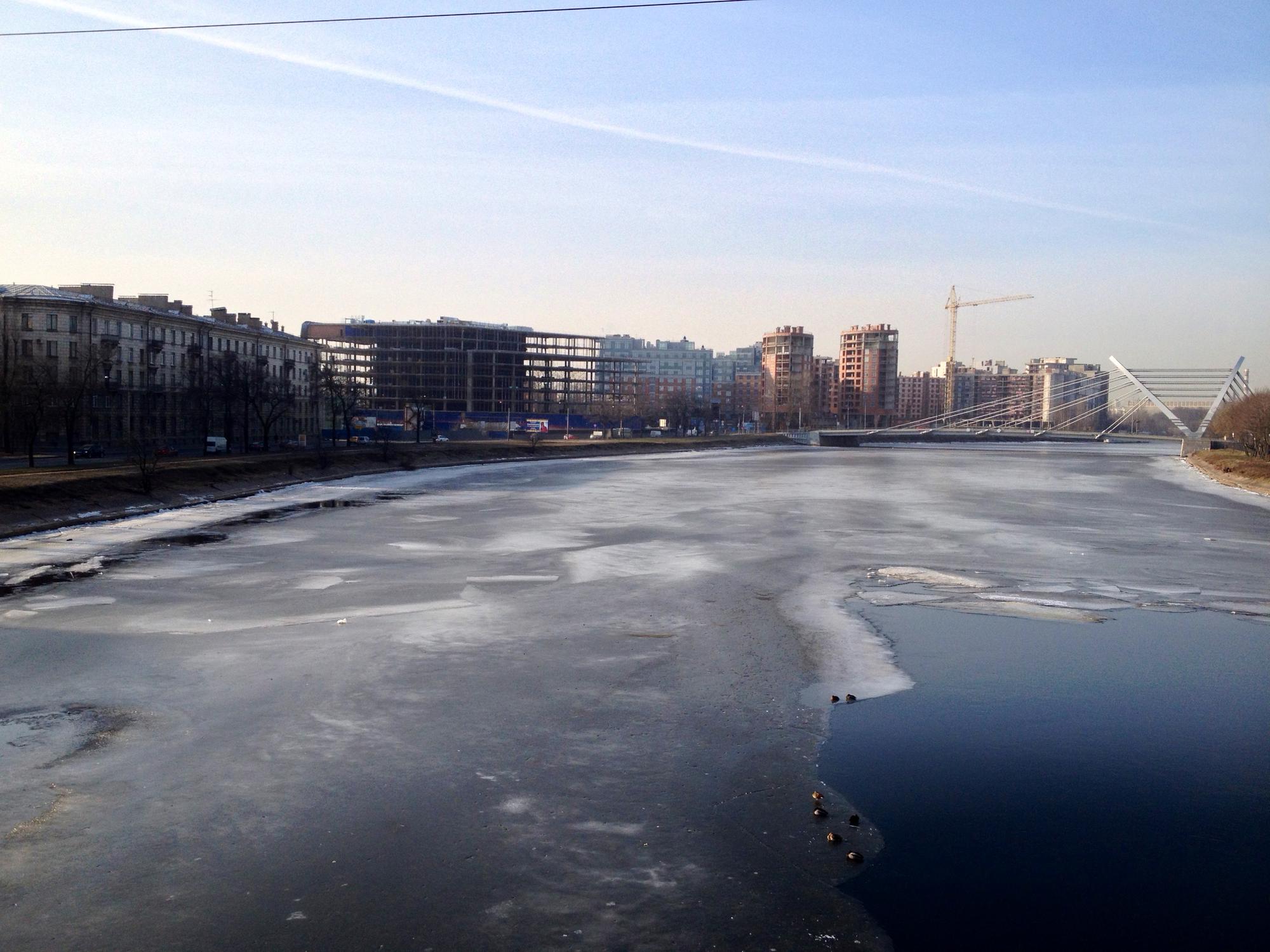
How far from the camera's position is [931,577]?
22.5m

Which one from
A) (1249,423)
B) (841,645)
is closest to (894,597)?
(841,645)

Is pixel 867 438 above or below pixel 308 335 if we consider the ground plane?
below

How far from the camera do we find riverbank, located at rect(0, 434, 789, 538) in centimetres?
3139

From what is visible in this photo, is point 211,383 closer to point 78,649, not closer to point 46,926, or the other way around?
point 78,649

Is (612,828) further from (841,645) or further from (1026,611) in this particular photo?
(1026,611)

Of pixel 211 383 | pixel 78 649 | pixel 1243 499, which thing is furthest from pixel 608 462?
pixel 78 649

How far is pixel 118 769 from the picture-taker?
384 inches

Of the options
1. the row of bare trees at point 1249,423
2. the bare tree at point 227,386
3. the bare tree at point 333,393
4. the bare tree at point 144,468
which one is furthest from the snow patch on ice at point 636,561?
the row of bare trees at point 1249,423

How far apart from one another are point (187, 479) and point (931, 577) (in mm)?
34375

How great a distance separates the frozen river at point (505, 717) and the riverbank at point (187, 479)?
12.6 ft

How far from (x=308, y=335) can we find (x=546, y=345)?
130 ft

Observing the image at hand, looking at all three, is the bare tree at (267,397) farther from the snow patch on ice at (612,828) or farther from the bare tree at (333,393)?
the snow patch on ice at (612,828)

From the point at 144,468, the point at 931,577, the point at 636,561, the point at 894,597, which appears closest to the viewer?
the point at 894,597

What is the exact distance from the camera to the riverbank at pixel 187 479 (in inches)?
1236
